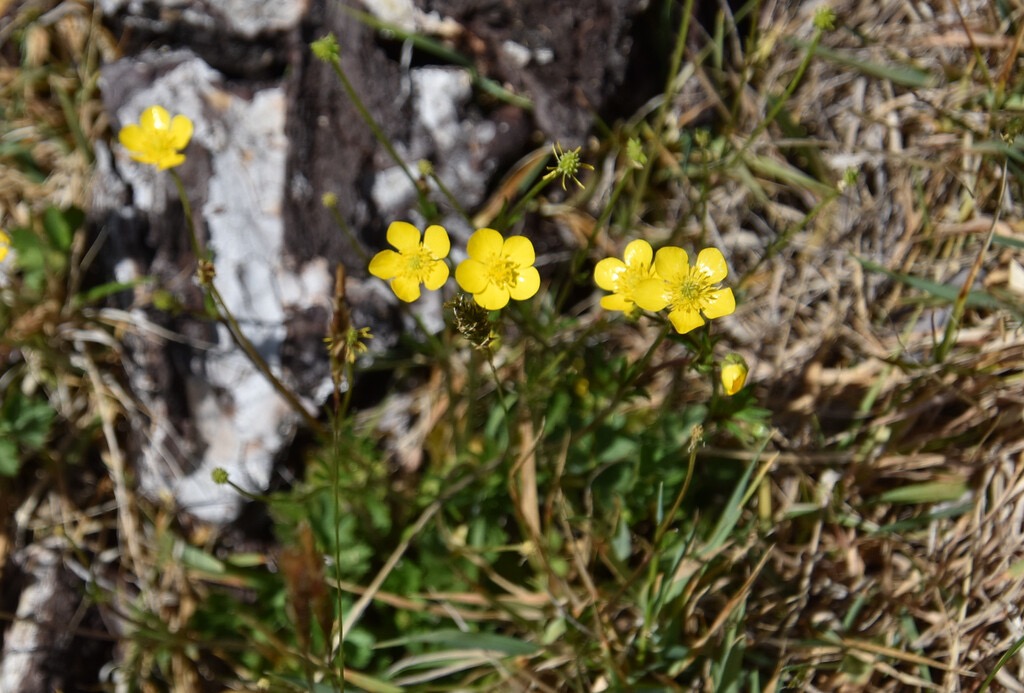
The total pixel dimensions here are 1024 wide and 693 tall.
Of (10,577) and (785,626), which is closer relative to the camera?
(785,626)

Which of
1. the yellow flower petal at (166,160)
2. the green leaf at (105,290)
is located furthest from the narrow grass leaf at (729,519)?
the green leaf at (105,290)

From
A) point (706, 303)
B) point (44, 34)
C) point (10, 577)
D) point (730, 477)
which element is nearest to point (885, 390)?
point (730, 477)

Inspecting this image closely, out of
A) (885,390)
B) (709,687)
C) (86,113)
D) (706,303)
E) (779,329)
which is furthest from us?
(86,113)

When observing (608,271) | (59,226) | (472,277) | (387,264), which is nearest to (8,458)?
(59,226)

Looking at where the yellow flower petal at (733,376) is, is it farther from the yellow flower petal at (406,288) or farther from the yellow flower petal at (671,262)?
the yellow flower petal at (406,288)

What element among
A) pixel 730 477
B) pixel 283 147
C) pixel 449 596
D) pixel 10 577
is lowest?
pixel 10 577

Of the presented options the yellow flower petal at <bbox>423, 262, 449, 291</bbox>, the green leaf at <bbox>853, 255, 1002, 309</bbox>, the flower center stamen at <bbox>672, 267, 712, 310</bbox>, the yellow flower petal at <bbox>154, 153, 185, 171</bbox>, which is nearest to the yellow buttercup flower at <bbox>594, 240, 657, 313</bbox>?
the flower center stamen at <bbox>672, 267, 712, 310</bbox>

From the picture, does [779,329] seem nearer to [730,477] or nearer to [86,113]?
[730,477]

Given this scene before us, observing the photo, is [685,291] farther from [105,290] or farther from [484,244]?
[105,290]
